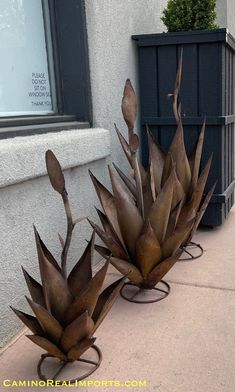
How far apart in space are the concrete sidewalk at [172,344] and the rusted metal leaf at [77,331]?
170mm

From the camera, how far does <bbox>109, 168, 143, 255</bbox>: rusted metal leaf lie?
2.06 meters

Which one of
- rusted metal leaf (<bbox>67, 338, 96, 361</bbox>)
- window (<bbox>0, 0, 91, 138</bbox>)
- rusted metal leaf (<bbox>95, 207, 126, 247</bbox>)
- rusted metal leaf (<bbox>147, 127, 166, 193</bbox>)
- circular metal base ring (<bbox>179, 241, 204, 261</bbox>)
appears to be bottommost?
circular metal base ring (<bbox>179, 241, 204, 261</bbox>)

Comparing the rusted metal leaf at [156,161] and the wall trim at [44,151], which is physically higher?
the wall trim at [44,151]

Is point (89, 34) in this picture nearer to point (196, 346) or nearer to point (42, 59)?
point (42, 59)

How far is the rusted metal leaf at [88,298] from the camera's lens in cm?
151

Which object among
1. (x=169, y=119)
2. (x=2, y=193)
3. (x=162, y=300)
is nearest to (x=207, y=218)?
(x=169, y=119)

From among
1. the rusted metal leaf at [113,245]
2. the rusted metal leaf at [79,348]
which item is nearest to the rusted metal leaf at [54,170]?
the rusted metal leaf at [79,348]

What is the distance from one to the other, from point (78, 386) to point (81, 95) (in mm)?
1668

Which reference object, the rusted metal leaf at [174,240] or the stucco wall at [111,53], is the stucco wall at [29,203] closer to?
the stucco wall at [111,53]

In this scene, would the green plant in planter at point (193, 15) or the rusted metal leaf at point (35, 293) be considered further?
the green plant in planter at point (193, 15)

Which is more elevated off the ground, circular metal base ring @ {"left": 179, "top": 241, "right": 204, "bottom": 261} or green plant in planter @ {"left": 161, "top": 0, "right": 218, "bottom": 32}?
green plant in planter @ {"left": 161, "top": 0, "right": 218, "bottom": 32}

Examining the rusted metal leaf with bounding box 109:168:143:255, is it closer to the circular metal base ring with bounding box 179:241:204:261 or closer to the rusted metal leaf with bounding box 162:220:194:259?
the rusted metal leaf with bounding box 162:220:194:259

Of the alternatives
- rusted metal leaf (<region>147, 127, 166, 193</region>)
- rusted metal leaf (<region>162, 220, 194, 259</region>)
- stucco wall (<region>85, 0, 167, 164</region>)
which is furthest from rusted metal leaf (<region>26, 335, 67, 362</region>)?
stucco wall (<region>85, 0, 167, 164</region>)

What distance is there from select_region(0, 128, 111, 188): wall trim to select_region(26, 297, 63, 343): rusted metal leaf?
58 centimetres
